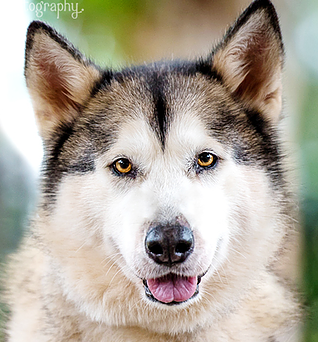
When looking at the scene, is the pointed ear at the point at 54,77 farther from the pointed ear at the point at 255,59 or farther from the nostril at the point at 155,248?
the nostril at the point at 155,248

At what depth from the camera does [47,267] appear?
2.12m

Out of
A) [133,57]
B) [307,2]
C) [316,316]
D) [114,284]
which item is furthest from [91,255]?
[307,2]

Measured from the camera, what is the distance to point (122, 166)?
72.3 inches

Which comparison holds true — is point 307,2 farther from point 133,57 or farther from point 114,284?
point 114,284

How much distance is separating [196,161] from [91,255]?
72 cm

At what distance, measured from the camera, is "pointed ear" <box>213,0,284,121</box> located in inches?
76.0

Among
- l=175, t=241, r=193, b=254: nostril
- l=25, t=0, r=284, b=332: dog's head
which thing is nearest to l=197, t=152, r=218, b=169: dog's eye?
l=25, t=0, r=284, b=332: dog's head

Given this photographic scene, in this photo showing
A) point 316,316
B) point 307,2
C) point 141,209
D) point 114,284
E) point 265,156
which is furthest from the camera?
point 307,2

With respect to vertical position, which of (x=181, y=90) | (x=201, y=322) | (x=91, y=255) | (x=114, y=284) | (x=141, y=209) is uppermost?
(x=181, y=90)

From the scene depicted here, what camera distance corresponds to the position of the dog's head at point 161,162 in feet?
5.46

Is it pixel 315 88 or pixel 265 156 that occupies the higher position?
pixel 315 88

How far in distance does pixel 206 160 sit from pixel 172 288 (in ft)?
2.00

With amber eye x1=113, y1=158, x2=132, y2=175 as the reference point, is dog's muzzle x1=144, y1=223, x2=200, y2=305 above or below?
below

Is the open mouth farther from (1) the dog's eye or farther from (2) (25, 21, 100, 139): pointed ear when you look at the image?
(2) (25, 21, 100, 139): pointed ear
